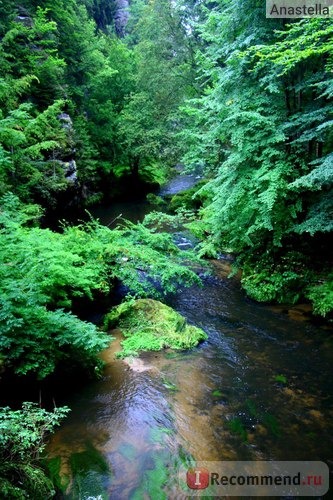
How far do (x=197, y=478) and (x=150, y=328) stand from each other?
3.48m

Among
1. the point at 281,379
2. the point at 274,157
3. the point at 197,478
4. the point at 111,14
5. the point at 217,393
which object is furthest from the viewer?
the point at 111,14

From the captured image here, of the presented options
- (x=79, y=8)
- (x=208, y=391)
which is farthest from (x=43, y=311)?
(x=79, y=8)

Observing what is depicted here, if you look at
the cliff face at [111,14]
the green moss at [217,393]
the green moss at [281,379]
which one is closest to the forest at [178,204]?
the green moss at [217,393]

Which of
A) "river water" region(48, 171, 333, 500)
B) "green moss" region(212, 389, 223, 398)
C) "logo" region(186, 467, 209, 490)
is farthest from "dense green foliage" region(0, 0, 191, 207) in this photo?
"logo" region(186, 467, 209, 490)

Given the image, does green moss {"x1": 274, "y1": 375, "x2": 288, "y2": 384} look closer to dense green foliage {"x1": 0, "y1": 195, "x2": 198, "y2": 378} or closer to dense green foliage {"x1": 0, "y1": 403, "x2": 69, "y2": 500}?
dense green foliage {"x1": 0, "y1": 195, "x2": 198, "y2": 378}

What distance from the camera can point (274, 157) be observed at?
26.8 ft

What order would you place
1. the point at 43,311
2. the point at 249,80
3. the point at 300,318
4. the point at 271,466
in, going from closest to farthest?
1. the point at 271,466
2. the point at 43,311
3. the point at 300,318
4. the point at 249,80

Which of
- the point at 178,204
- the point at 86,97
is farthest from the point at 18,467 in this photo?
the point at 86,97

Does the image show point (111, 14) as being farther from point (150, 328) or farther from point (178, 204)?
point (150, 328)

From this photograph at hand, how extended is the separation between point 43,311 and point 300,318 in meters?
5.73

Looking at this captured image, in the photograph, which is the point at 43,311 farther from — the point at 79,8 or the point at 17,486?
the point at 79,8

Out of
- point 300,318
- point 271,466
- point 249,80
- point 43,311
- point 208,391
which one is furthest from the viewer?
point 249,80

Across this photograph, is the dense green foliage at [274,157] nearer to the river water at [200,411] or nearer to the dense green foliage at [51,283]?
the river water at [200,411]

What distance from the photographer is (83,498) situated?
355cm
